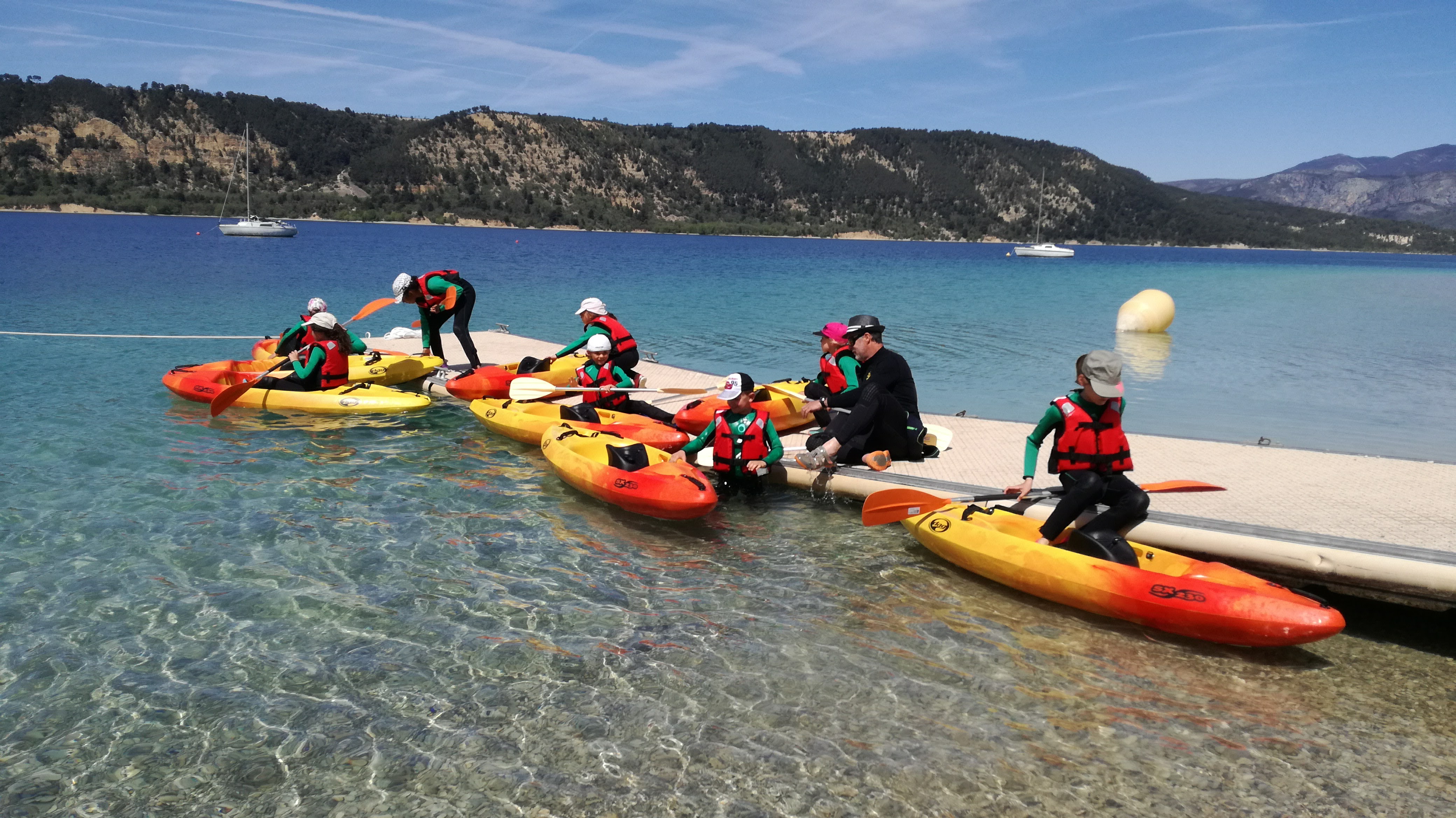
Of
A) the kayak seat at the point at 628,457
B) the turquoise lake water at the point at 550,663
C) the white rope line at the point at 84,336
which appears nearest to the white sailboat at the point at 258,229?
the white rope line at the point at 84,336

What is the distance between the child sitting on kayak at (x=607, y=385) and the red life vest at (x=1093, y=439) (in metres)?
5.32

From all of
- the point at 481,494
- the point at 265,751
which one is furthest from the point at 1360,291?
the point at 265,751

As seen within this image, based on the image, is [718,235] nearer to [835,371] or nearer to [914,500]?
[835,371]

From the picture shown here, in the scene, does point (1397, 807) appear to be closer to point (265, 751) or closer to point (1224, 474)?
point (1224, 474)

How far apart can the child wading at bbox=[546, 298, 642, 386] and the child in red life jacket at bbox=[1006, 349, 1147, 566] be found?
236 inches

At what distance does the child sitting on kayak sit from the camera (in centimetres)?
1083

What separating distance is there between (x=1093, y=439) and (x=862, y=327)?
9.24 feet

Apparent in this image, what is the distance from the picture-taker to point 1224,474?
26.3 ft

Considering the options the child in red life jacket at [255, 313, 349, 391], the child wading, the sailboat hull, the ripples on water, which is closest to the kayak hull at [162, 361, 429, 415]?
the child in red life jacket at [255, 313, 349, 391]

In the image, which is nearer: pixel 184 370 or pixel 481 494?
pixel 481 494

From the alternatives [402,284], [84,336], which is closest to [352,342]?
[402,284]

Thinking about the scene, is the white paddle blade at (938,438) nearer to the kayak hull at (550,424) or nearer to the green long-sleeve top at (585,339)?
the kayak hull at (550,424)

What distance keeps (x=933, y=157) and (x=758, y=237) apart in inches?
2120

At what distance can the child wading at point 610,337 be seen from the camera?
1118 centimetres
